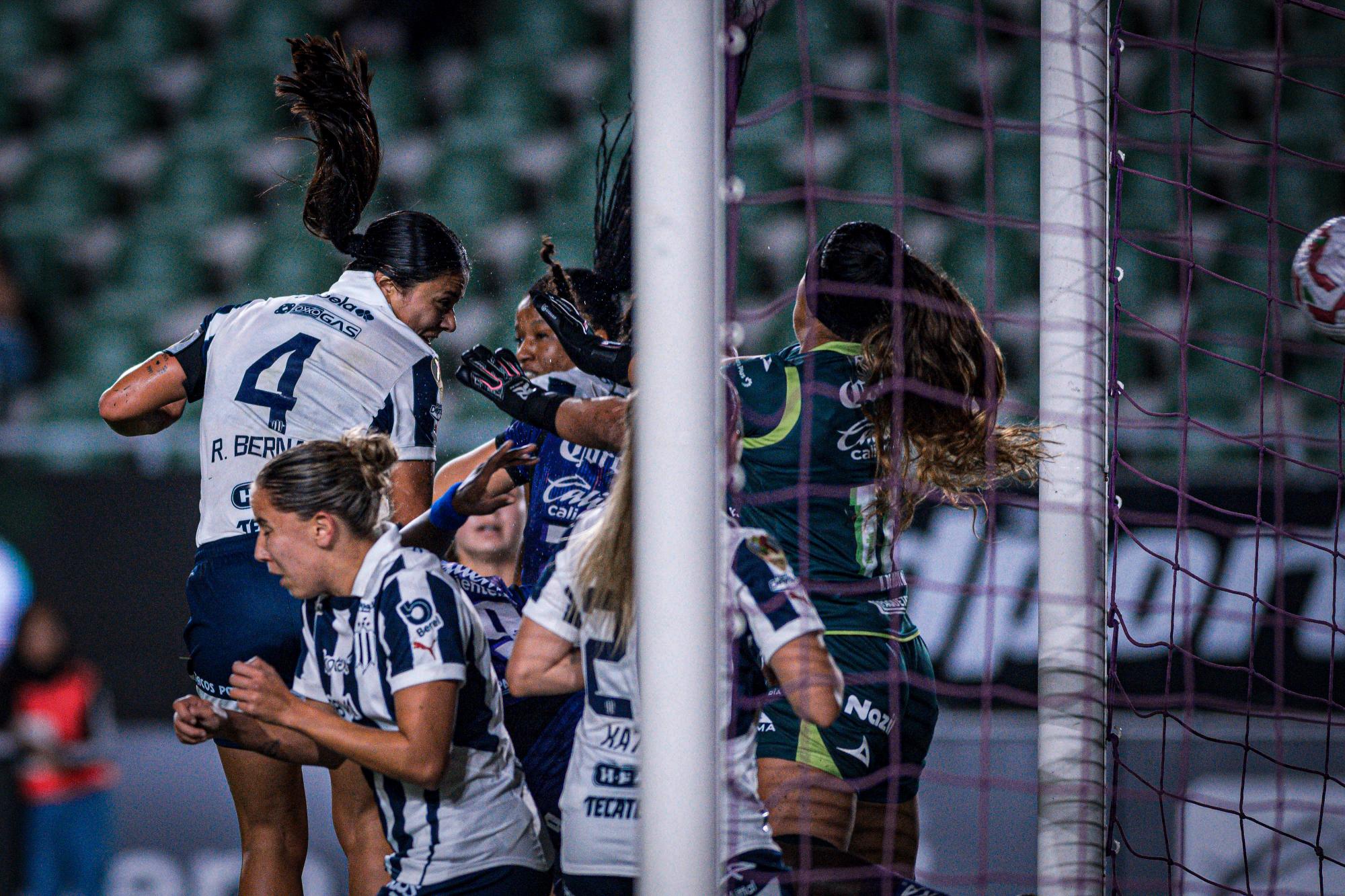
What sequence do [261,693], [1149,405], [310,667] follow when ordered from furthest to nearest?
[1149,405], [310,667], [261,693]

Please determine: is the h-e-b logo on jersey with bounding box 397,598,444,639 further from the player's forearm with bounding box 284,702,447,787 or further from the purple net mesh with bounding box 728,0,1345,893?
the purple net mesh with bounding box 728,0,1345,893

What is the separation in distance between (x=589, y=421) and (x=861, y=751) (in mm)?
878

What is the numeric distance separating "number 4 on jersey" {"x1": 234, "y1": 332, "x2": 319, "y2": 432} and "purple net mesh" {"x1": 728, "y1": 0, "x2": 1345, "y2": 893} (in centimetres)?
102

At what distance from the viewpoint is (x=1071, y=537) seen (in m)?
2.53

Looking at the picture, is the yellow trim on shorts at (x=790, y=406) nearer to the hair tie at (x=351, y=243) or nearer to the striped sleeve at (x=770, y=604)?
the striped sleeve at (x=770, y=604)

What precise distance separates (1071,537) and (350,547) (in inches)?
55.0

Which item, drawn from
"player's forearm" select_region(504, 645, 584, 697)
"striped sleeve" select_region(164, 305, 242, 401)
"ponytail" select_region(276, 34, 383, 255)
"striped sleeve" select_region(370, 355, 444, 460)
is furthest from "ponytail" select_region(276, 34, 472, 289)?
"player's forearm" select_region(504, 645, 584, 697)

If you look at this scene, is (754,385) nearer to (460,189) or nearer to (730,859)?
(730,859)

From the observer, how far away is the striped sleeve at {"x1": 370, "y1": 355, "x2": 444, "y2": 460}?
2.79m

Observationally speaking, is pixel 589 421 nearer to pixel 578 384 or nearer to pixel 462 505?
pixel 462 505

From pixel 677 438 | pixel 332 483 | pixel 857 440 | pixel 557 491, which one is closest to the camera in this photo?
pixel 677 438

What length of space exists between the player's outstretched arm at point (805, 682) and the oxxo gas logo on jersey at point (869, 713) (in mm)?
518

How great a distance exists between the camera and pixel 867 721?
2.57m

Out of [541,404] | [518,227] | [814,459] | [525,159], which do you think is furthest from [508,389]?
[525,159]
